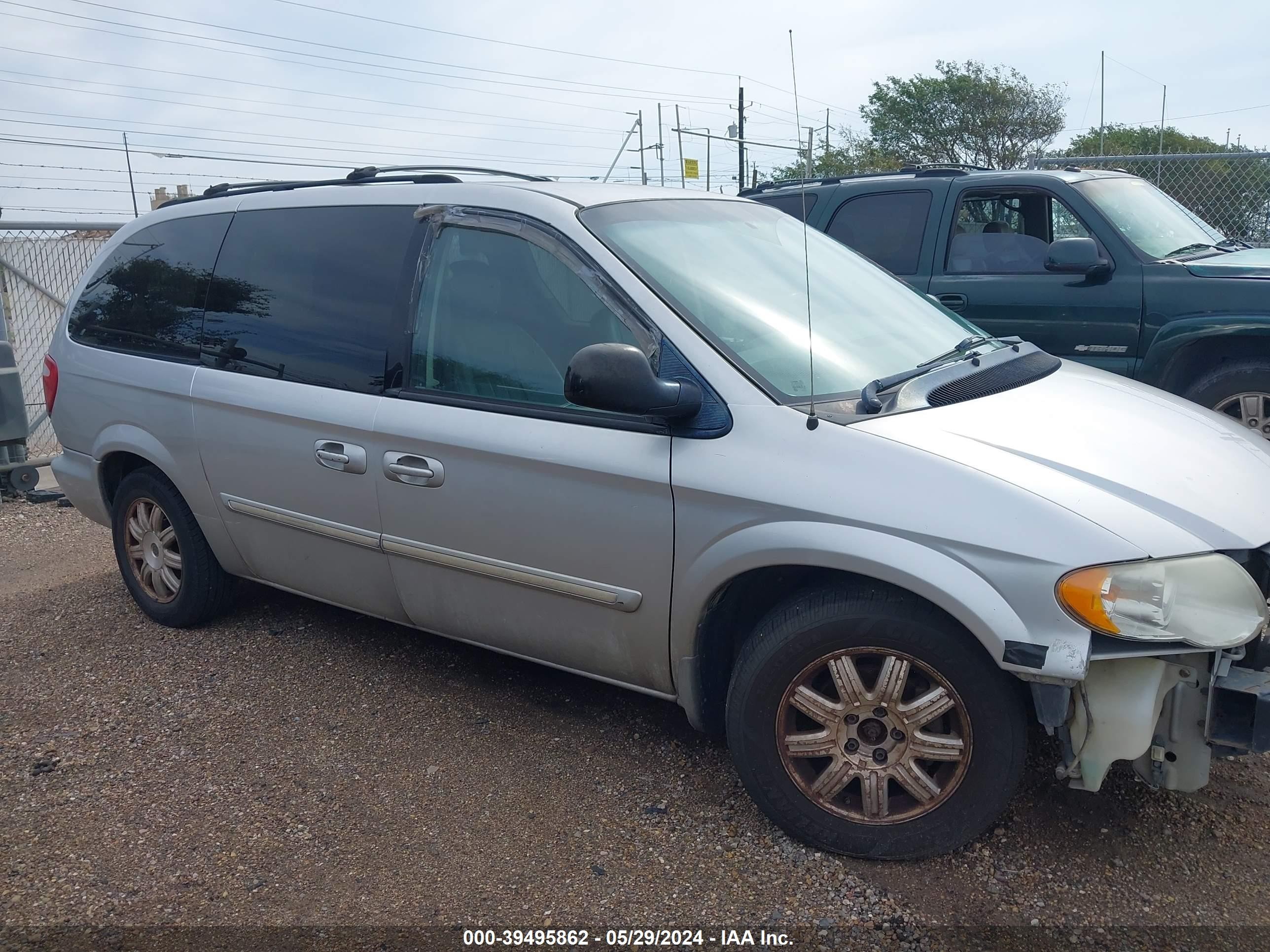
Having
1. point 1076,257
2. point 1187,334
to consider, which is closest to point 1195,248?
point 1187,334

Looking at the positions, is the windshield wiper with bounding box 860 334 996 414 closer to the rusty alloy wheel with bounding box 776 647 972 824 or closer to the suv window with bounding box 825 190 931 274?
the rusty alloy wheel with bounding box 776 647 972 824

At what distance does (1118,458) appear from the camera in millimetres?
2818

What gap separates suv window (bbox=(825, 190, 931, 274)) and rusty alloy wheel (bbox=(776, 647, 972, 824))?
14.8 ft

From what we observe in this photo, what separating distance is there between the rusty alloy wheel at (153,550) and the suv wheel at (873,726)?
2.85 m

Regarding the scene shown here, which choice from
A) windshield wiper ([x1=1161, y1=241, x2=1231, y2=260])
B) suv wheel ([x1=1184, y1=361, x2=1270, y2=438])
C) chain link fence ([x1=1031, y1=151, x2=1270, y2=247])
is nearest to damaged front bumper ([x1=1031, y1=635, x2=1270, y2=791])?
suv wheel ([x1=1184, y1=361, x2=1270, y2=438])

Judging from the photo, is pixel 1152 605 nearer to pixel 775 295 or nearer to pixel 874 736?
pixel 874 736

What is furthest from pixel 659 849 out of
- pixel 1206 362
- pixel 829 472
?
pixel 1206 362

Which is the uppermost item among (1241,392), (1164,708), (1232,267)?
(1232,267)

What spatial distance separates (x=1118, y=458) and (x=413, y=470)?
6.92 feet

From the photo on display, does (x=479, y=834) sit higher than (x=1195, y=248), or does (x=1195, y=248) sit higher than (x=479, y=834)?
(x=1195, y=248)

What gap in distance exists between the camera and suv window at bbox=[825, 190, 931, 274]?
686 centimetres

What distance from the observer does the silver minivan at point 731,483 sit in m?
2.57

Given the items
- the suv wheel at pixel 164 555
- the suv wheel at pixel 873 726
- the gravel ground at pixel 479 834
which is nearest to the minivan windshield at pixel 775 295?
the suv wheel at pixel 873 726

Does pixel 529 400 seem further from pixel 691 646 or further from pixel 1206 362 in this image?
pixel 1206 362
